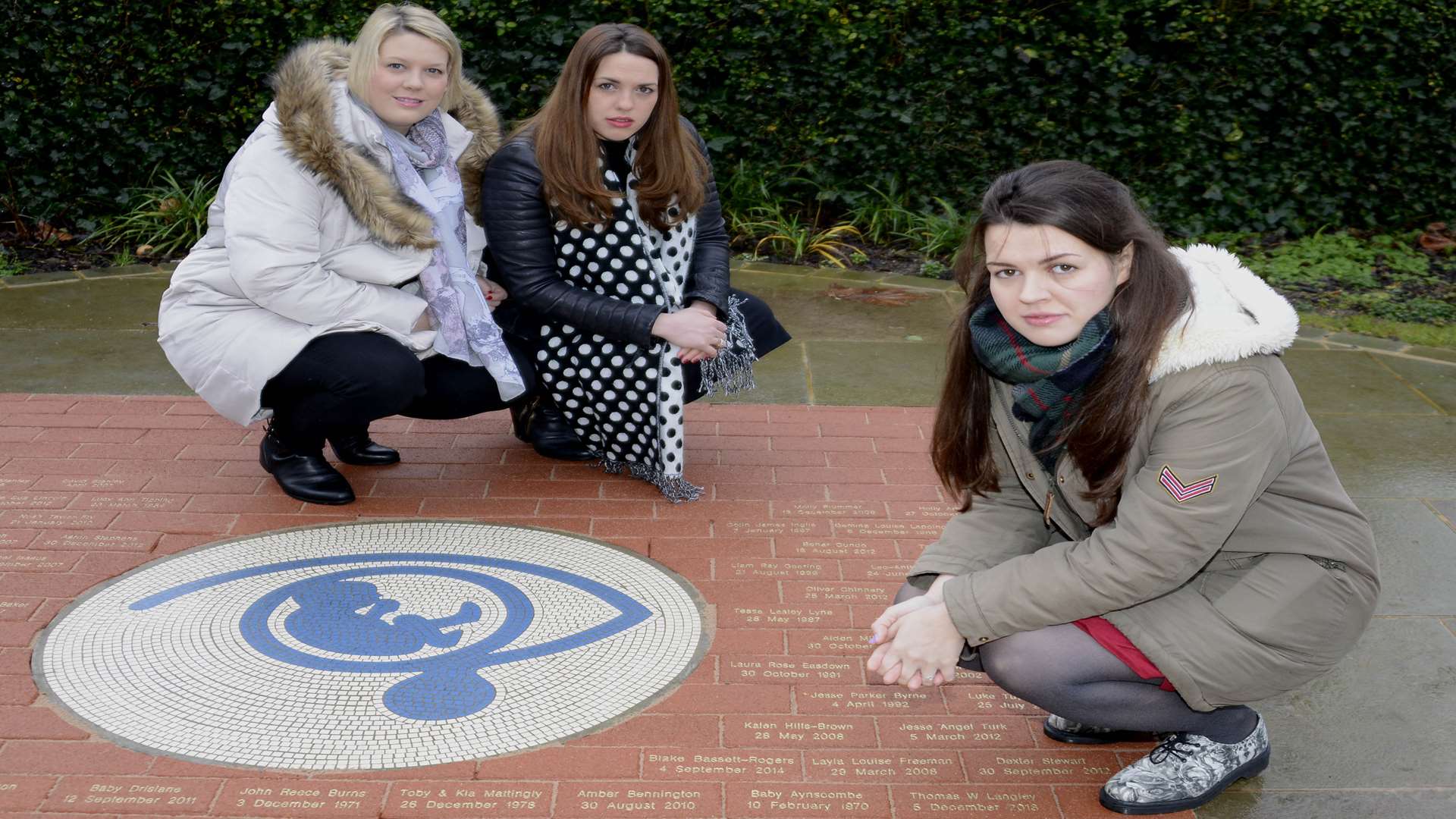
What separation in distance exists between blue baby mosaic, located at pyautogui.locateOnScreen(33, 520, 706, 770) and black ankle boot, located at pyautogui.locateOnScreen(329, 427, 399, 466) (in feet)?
1.67

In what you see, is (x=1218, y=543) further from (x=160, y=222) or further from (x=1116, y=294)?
(x=160, y=222)

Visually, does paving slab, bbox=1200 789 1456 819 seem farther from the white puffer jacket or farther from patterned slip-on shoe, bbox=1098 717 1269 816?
the white puffer jacket

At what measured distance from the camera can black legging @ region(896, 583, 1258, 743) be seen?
8.73ft

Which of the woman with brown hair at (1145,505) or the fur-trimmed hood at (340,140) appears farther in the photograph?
the fur-trimmed hood at (340,140)

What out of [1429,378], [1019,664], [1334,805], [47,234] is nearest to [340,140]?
[1019,664]

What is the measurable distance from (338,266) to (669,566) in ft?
4.36

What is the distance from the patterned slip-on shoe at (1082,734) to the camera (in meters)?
3.05

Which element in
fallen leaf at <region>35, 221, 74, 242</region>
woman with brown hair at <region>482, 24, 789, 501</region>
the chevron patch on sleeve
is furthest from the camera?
fallen leaf at <region>35, 221, 74, 242</region>

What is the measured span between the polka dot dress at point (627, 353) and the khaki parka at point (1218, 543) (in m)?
1.74

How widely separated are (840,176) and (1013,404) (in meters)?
4.87

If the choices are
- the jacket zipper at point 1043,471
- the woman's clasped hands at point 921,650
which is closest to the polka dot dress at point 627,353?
the jacket zipper at point 1043,471

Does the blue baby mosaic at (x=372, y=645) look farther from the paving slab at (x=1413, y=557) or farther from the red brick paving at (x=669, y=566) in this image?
the paving slab at (x=1413, y=557)

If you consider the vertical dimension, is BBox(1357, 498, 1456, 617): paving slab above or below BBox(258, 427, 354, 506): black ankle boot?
above

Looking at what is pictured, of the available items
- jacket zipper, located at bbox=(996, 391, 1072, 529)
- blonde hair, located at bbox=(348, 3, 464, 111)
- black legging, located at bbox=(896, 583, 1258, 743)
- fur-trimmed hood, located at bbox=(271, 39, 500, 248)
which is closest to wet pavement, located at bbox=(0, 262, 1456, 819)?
black legging, located at bbox=(896, 583, 1258, 743)
